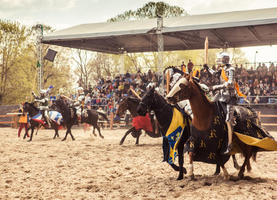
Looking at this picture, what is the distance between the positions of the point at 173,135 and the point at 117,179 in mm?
1488

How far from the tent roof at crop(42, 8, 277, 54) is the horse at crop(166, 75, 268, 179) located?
1238 cm

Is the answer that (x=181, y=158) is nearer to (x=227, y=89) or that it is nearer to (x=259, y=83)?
(x=227, y=89)

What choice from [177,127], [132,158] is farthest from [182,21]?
[177,127]

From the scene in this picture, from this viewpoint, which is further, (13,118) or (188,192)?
(13,118)

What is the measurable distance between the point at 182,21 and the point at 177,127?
592 inches

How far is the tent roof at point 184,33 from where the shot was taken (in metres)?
18.4

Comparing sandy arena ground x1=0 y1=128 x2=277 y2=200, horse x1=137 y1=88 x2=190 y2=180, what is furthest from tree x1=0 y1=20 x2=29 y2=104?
horse x1=137 y1=88 x2=190 y2=180

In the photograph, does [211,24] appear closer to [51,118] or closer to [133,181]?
[51,118]

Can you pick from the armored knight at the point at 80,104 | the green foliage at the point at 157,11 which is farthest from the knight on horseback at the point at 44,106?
the green foliage at the point at 157,11

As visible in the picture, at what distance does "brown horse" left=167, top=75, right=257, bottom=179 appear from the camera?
19.8 ft

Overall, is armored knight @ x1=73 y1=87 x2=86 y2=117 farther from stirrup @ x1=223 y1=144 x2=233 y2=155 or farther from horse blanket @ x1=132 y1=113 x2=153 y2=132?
stirrup @ x1=223 y1=144 x2=233 y2=155

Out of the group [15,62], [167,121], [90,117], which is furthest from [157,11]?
[167,121]

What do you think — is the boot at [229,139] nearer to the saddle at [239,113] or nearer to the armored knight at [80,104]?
the saddle at [239,113]

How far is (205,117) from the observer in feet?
20.1
